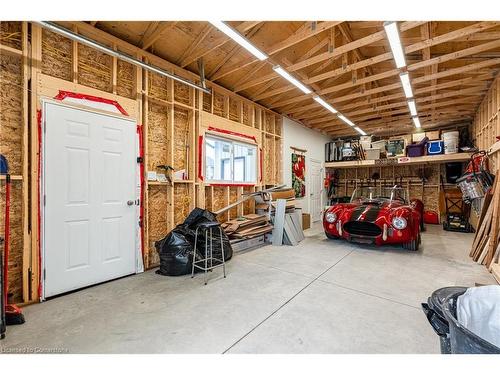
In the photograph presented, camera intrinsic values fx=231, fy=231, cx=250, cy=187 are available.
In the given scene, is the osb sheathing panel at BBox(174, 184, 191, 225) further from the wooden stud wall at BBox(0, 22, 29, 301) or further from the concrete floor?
the wooden stud wall at BBox(0, 22, 29, 301)

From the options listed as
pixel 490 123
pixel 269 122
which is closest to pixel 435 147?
pixel 490 123

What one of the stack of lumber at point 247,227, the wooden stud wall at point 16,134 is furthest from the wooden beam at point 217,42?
the stack of lumber at point 247,227

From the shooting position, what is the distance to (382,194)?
5.70 metres

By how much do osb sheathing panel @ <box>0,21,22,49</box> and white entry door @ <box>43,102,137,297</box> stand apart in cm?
71

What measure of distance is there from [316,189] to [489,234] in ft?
16.6

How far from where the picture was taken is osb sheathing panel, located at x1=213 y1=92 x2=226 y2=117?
4.90 metres

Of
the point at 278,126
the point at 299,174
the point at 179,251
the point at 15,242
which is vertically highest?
the point at 278,126

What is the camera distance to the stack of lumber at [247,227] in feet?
14.9

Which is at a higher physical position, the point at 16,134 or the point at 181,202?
the point at 16,134

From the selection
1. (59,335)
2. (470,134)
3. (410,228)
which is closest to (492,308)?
(59,335)

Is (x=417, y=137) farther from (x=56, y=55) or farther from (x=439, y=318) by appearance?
(x=56, y=55)

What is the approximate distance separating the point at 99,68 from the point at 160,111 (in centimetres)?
99

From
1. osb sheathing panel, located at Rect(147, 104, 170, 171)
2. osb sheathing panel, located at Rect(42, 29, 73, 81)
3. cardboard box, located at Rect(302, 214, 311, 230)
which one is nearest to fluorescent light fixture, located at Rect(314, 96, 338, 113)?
cardboard box, located at Rect(302, 214, 311, 230)

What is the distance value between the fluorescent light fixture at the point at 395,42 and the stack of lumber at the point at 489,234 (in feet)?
8.09
